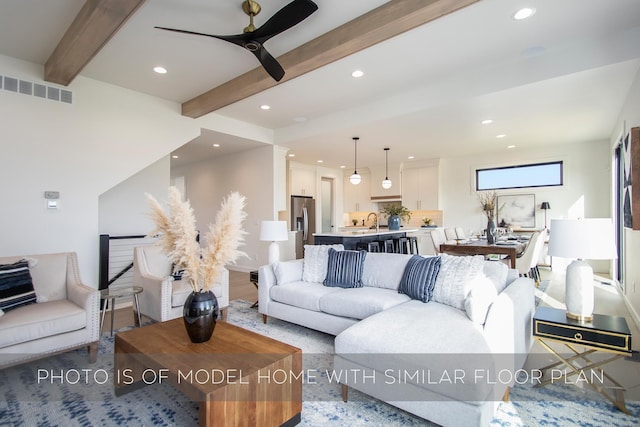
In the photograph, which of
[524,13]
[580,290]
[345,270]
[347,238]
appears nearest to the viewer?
[580,290]

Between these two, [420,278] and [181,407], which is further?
[420,278]

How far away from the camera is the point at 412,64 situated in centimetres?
364

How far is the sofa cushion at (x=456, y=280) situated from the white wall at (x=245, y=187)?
12.8ft

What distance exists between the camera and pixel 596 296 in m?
4.50

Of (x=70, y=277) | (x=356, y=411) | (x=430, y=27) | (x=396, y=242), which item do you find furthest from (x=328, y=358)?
(x=396, y=242)

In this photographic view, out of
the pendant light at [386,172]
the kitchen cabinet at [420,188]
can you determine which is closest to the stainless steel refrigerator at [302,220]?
the pendant light at [386,172]

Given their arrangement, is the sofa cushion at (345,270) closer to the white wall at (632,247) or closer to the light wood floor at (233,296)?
the light wood floor at (233,296)

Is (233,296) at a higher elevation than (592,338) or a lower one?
lower

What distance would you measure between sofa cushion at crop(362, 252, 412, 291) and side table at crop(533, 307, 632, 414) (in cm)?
118

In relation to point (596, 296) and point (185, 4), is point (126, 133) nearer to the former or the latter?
point (185, 4)

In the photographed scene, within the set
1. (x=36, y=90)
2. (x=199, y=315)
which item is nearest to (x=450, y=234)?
(x=199, y=315)

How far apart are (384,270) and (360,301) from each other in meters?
0.58

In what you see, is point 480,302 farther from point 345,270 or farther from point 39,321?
point 39,321

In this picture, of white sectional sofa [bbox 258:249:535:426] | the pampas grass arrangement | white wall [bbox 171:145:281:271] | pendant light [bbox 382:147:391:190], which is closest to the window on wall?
pendant light [bbox 382:147:391:190]
